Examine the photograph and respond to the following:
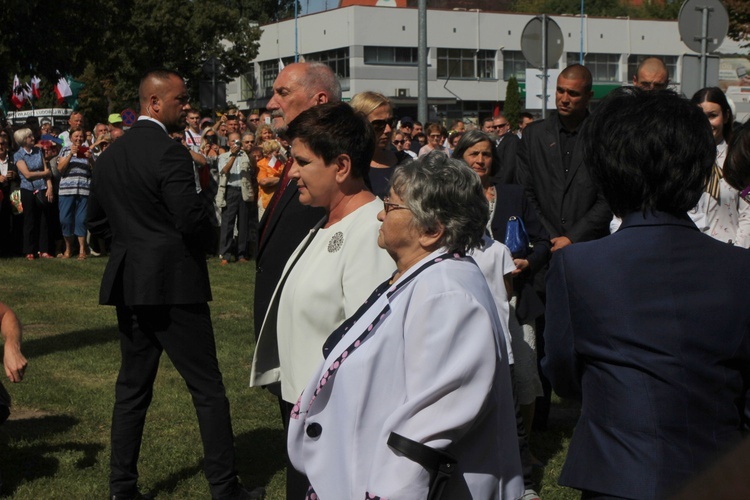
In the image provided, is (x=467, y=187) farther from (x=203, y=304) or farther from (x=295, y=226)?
(x=203, y=304)

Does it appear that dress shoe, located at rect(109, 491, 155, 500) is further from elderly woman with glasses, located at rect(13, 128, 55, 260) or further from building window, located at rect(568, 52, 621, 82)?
building window, located at rect(568, 52, 621, 82)

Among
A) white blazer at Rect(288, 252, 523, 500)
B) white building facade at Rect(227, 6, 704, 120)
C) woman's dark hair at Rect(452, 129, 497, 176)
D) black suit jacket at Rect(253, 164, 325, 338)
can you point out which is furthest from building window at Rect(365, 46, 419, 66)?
white blazer at Rect(288, 252, 523, 500)

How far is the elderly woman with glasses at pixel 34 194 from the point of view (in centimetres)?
1780

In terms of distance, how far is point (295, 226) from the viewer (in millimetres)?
4590

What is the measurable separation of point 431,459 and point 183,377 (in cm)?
287

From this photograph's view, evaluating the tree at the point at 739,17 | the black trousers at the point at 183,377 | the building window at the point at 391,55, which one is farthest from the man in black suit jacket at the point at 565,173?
the building window at the point at 391,55

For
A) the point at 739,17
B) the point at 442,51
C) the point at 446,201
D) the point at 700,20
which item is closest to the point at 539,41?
the point at 700,20

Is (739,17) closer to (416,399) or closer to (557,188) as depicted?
(557,188)

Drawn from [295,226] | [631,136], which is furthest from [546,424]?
[631,136]

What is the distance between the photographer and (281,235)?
15.1 feet

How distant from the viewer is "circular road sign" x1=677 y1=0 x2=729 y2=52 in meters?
10.6

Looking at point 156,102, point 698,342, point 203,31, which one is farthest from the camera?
point 203,31

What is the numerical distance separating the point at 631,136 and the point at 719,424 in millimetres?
807

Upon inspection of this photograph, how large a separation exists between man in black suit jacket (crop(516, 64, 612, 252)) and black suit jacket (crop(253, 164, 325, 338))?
2386 millimetres
